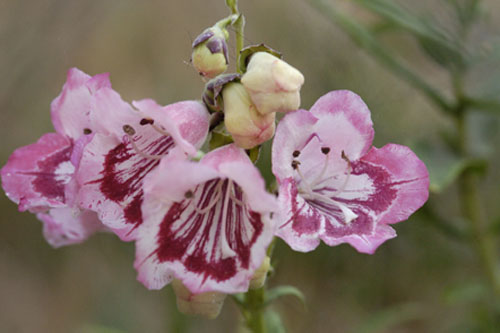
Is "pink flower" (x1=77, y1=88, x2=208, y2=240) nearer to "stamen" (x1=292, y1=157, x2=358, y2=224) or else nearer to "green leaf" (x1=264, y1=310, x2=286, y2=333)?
"stamen" (x1=292, y1=157, x2=358, y2=224)

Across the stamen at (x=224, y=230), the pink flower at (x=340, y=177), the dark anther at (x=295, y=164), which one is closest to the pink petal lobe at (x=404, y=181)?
the pink flower at (x=340, y=177)

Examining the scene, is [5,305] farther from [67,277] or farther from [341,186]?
[341,186]

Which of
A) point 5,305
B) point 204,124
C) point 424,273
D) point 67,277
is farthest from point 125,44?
point 204,124

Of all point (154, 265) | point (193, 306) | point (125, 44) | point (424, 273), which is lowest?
point (424, 273)

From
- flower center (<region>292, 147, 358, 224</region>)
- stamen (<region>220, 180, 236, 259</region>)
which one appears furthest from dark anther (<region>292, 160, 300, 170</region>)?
stamen (<region>220, 180, 236, 259</region>)

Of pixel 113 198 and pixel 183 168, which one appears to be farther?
pixel 113 198

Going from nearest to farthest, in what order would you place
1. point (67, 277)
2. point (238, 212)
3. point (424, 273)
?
point (238, 212)
point (424, 273)
point (67, 277)

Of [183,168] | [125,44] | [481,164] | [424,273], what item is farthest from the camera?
[125,44]

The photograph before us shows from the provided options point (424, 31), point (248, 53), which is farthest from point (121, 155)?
point (424, 31)
